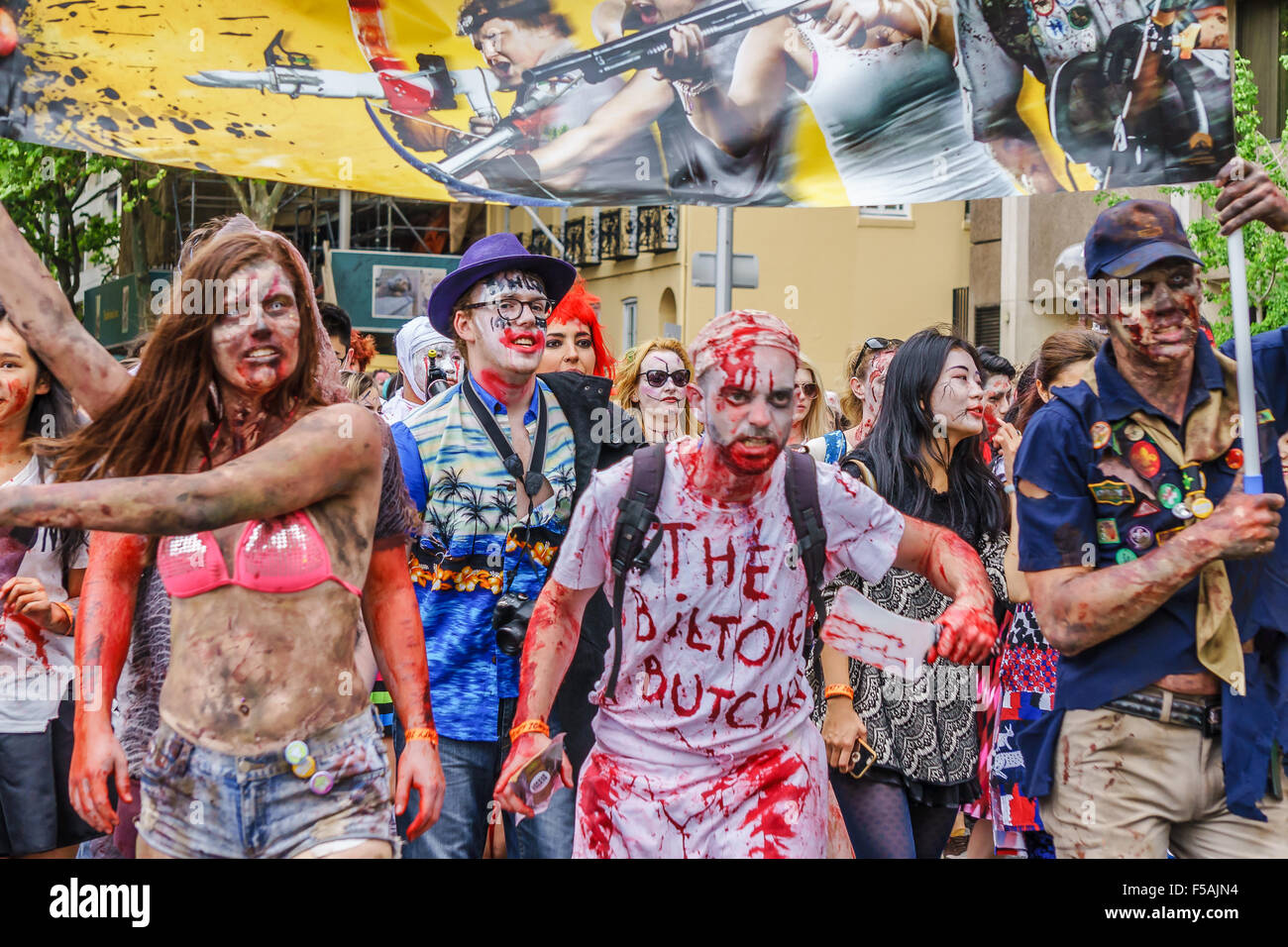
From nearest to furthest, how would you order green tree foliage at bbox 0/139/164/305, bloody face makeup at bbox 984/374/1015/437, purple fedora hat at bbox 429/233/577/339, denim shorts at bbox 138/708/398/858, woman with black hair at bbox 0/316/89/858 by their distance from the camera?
denim shorts at bbox 138/708/398/858 → woman with black hair at bbox 0/316/89/858 → purple fedora hat at bbox 429/233/577/339 → bloody face makeup at bbox 984/374/1015/437 → green tree foliage at bbox 0/139/164/305

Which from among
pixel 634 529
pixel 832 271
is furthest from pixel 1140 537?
pixel 832 271

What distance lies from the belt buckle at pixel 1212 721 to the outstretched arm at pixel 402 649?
1.90 meters

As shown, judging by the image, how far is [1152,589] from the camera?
3881mm

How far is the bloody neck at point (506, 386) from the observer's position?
521 centimetres

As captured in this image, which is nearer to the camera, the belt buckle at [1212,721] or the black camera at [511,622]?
the belt buckle at [1212,721]

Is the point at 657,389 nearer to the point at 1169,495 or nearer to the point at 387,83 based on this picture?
the point at 387,83

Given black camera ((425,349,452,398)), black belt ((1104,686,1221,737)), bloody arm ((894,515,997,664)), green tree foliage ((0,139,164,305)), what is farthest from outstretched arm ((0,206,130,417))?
green tree foliage ((0,139,164,305))

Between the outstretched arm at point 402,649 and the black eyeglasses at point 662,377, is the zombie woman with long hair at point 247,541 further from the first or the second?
the black eyeglasses at point 662,377

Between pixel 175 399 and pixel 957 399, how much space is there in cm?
285

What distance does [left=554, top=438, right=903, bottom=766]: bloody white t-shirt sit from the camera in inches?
157

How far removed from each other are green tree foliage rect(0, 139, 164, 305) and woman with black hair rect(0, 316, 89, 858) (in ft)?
55.9

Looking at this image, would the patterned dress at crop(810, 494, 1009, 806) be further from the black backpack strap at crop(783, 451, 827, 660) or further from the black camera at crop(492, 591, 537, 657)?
the black backpack strap at crop(783, 451, 827, 660)

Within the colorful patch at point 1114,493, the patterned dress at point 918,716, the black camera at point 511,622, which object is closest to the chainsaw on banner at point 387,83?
the black camera at point 511,622
